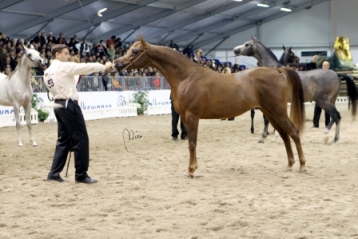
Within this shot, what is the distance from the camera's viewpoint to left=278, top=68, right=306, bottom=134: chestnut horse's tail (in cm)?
930

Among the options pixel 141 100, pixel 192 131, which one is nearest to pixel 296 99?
pixel 192 131

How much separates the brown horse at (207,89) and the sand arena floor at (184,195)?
82 cm

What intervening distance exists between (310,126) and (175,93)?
940cm

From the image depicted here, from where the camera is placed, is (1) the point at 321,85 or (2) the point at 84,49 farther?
(2) the point at 84,49

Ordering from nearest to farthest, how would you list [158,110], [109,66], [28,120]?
[109,66], [28,120], [158,110]

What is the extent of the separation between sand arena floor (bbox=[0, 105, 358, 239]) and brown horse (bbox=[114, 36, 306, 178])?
823 millimetres

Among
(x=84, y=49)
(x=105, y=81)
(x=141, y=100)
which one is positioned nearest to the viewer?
(x=105, y=81)

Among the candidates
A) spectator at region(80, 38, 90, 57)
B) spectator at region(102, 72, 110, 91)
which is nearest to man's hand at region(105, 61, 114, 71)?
spectator at region(102, 72, 110, 91)

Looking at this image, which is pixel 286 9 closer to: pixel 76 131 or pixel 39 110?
pixel 39 110

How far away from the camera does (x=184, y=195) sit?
7.10 metres

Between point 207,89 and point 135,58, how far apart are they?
1109mm

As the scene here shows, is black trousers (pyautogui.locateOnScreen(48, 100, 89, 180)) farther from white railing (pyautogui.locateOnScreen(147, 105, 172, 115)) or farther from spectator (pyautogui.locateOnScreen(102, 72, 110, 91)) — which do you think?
white railing (pyautogui.locateOnScreen(147, 105, 172, 115))

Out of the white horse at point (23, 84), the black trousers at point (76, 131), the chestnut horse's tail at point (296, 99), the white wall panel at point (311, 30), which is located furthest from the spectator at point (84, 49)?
the black trousers at point (76, 131)

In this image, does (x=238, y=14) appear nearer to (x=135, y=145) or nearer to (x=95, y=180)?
(x=135, y=145)
